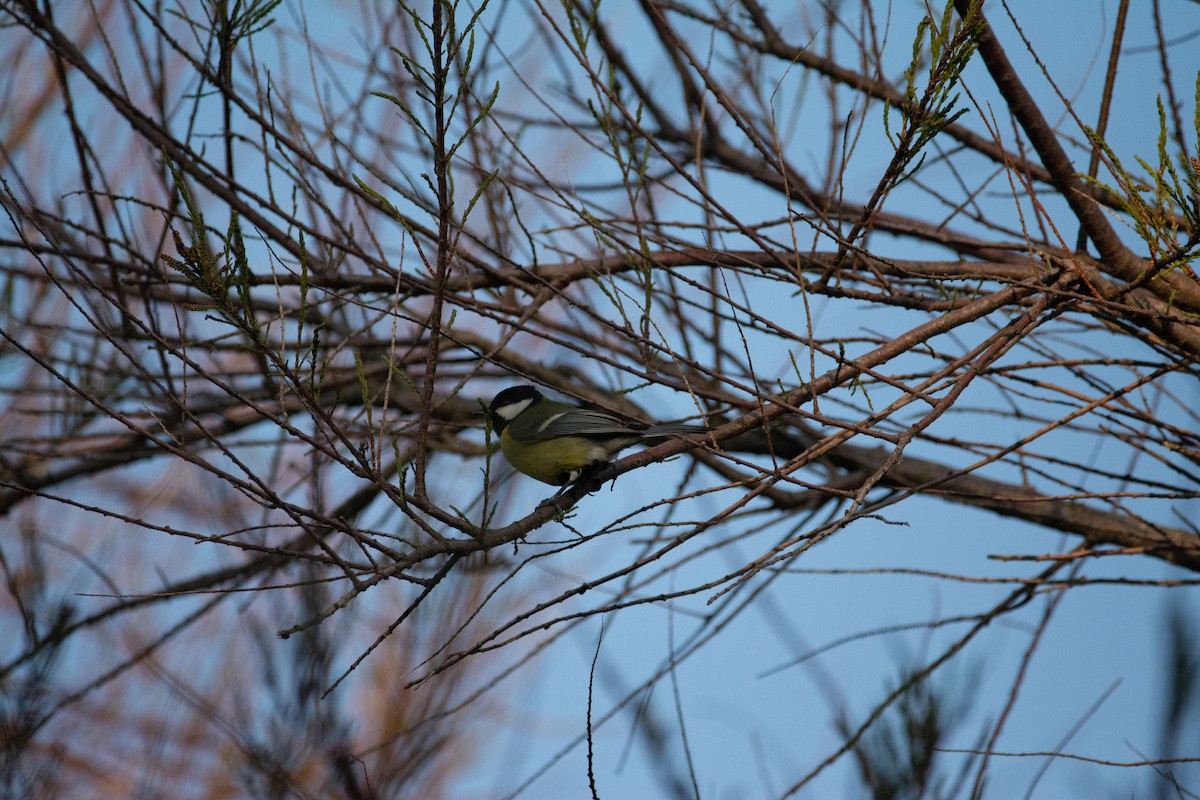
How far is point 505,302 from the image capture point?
3779 mm

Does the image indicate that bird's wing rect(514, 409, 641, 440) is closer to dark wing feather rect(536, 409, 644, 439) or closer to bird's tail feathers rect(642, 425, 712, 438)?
dark wing feather rect(536, 409, 644, 439)

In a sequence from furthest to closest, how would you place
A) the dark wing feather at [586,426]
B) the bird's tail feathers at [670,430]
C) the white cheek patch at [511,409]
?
the white cheek patch at [511,409]
the dark wing feather at [586,426]
the bird's tail feathers at [670,430]

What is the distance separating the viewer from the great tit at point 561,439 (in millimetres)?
3590

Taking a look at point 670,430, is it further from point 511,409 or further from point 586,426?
point 511,409

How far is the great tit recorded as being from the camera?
3590 millimetres

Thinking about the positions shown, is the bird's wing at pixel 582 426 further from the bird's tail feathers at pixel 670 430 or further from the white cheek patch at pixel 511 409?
the white cheek patch at pixel 511 409

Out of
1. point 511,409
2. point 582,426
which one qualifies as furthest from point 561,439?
point 511,409

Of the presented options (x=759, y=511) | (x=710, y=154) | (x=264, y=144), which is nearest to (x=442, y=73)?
(x=264, y=144)

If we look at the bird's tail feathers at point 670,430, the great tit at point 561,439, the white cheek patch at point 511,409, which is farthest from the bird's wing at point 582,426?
the white cheek patch at point 511,409

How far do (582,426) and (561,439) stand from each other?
142 mm

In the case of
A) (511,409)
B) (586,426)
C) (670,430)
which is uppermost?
(511,409)

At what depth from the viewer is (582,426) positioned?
365 cm

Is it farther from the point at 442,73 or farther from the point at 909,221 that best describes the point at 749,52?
the point at 442,73

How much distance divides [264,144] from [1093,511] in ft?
10.6
